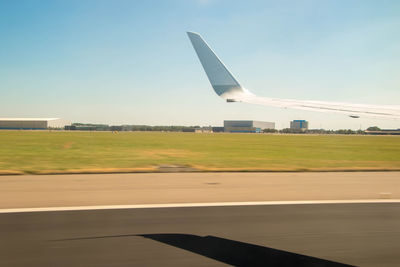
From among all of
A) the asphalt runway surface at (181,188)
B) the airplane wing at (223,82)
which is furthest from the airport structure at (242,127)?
the airplane wing at (223,82)

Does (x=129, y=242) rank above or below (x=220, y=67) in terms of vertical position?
below

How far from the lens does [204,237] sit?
385 centimetres

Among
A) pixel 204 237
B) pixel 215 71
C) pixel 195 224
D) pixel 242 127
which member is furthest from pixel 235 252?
pixel 242 127

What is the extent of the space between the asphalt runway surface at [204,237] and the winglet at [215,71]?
2165mm

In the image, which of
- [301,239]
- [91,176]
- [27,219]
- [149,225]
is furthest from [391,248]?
[91,176]

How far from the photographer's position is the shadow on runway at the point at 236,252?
3174 mm

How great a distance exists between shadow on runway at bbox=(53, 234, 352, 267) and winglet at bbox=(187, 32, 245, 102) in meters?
2.78

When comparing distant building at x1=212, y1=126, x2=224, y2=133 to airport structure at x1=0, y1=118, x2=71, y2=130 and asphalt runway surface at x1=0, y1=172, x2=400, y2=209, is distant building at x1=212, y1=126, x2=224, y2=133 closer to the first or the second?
airport structure at x1=0, y1=118, x2=71, y2=130

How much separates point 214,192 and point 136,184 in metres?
1.96

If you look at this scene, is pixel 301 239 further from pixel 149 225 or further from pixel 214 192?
pixel 214 192

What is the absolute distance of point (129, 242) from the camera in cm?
362

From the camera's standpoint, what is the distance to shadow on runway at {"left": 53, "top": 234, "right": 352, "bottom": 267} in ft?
10.4

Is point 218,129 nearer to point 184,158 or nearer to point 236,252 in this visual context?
point 184,158

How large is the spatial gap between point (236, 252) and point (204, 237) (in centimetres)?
57
